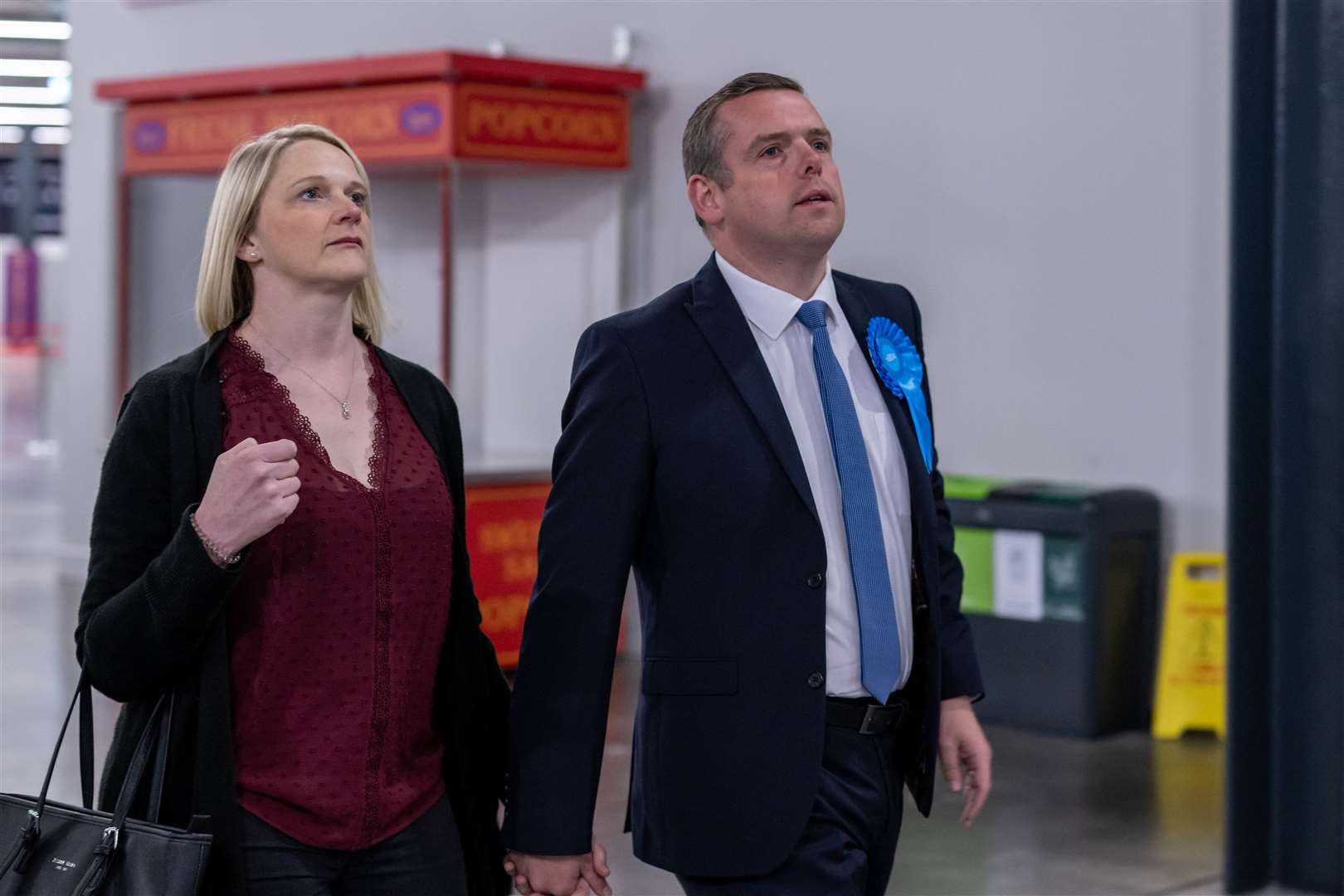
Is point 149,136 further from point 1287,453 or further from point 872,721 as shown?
point 872,721

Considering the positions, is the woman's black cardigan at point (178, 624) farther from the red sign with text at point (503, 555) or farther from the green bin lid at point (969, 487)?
the red sign with text at point (503, 555)

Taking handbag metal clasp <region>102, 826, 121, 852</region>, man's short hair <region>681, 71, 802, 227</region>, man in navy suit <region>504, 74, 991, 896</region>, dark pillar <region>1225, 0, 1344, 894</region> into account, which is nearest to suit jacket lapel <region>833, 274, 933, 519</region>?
man in navy suit <region>504, 74, 991, 896</region>

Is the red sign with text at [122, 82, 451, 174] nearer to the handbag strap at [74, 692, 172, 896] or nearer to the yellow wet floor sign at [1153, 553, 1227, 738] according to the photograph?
the yellow wet floor sign at [1153, 553, 1227, 738]

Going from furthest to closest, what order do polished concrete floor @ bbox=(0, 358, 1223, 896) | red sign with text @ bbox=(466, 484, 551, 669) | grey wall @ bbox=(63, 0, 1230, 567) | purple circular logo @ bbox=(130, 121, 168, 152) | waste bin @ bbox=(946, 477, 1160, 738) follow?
1. purple circular logo @ bbox=(130, 121, 168, 152)
2. red sign with text @ bbox=(466, 484, 551, 669)
3. grey wall @ bbox=(63, 0, 1230, 567)
4. waste bin @ bbox=(946, 477, 1160, 738)
5. polished concrete floor @ bbox=(0, 358, 1223, 896)

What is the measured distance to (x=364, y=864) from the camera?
7.91ft

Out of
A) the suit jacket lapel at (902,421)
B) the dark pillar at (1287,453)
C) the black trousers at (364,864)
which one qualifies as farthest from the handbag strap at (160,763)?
the dark pillar at (1287,453)

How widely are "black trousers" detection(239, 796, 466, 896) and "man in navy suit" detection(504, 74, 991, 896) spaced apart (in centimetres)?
10

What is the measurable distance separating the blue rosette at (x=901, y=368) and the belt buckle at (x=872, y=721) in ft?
1.22

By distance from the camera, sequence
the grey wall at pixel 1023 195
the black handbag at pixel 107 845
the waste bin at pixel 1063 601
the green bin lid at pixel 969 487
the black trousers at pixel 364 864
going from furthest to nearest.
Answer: the green bin lid at pixel 969 487 < the grey wall at pixel 1023 195 < the waste bin at pixel 1063 601 < the black trousers at pixel 364 864 < the black handbag at pixel 107 845

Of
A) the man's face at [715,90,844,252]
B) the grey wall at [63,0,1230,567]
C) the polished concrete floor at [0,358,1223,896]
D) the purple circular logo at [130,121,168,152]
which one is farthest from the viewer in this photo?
the purple circular logo at [130,121,168,152]

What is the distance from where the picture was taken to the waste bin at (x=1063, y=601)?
23.3 feet

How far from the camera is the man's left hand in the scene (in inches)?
108

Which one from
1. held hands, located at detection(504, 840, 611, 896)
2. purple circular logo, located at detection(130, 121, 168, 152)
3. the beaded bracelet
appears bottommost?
held hands, located at detection(504, 840, 611, 896)

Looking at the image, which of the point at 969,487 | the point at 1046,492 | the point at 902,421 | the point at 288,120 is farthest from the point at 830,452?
the point at 288,120
